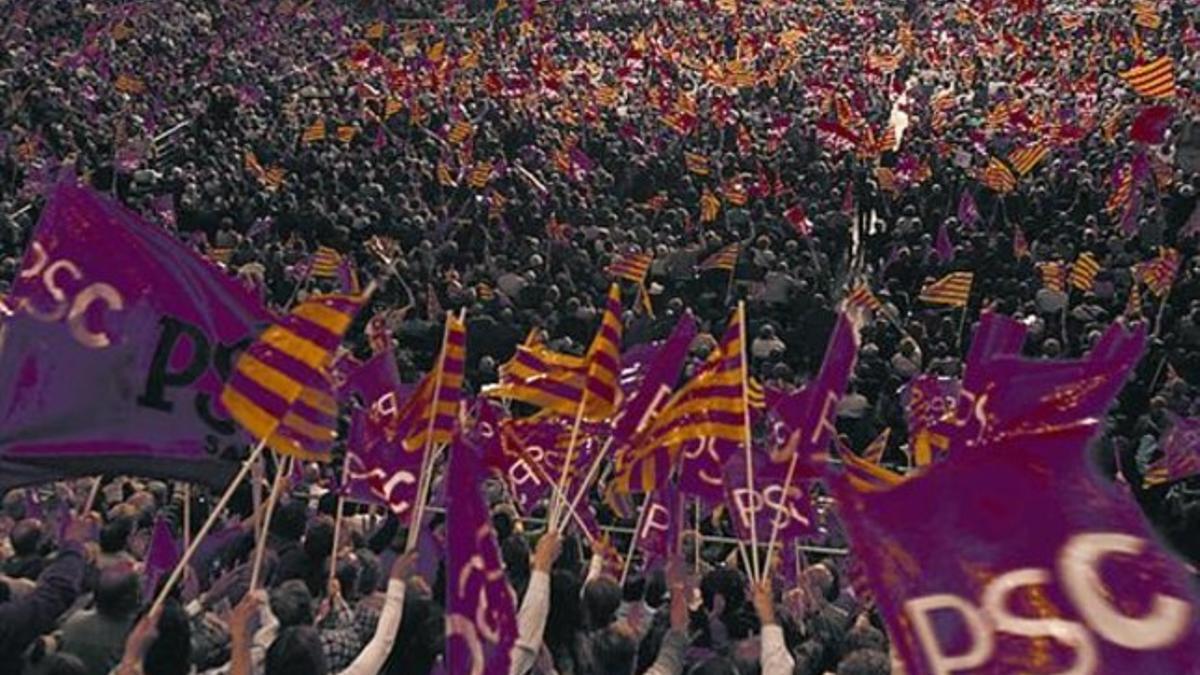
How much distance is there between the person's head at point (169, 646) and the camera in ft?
15.8

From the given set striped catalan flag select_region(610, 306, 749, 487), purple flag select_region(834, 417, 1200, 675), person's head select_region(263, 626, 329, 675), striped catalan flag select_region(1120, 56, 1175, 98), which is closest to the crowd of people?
person's head select_region(263, 626, 329, 675)

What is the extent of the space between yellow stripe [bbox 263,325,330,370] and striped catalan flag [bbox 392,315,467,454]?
520 mm

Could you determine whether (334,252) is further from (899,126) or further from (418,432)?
(899,126)

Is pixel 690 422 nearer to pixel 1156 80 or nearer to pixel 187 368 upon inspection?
pixel 187 368

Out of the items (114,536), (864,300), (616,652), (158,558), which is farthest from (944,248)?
(616,652)

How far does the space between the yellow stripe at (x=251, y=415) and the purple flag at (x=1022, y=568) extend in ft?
7.37

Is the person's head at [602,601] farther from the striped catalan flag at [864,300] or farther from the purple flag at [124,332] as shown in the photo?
the striped catalan flag at [864,300]

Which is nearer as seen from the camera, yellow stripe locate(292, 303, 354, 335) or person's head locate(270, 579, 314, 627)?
yellow stripe locate(292, 303, 354, 335)

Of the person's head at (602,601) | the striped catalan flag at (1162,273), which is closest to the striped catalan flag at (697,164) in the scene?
the striped catalan flag at (1162,273)

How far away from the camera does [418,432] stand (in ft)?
21.7

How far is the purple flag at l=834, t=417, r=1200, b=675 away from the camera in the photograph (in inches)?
131

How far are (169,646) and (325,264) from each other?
9.28 meters

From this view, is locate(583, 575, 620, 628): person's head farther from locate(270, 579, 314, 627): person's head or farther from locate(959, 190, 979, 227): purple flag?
locate(959, 190, 979, 227): purple flag

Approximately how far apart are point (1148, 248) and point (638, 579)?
9696 millimetres
